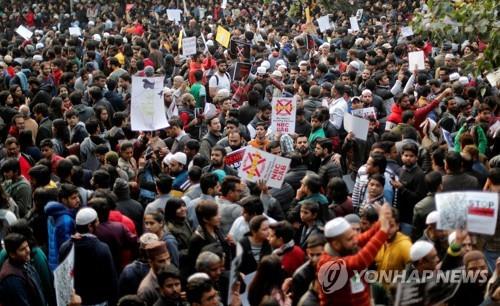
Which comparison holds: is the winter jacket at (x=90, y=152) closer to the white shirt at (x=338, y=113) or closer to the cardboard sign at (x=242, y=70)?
the white shirt at (x=338, y=113)

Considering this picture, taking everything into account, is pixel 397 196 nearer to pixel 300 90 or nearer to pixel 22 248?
pixel 22 248

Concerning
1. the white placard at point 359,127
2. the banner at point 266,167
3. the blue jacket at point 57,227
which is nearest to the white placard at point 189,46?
the white placard at point 359,127

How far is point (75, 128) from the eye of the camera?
1275 cm

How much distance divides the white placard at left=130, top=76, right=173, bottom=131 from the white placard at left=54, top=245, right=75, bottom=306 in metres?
5.64

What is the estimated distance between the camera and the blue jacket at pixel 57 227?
8.70 metres

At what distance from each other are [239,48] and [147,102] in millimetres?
7494

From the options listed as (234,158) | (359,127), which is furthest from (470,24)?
(234,158)

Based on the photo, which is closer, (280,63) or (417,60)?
(417,60)

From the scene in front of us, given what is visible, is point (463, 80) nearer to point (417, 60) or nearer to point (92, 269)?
point (417, 60)

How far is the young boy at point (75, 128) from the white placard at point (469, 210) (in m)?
6.87

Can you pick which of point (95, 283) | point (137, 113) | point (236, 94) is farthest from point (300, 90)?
point (95, 283)

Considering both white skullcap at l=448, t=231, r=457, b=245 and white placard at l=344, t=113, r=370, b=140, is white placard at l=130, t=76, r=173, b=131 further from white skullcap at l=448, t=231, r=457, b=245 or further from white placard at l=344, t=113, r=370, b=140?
white skullcap at l=448, t=231, r=457, b=245

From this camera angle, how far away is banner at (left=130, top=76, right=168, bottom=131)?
1248cm

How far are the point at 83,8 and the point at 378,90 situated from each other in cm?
2058
